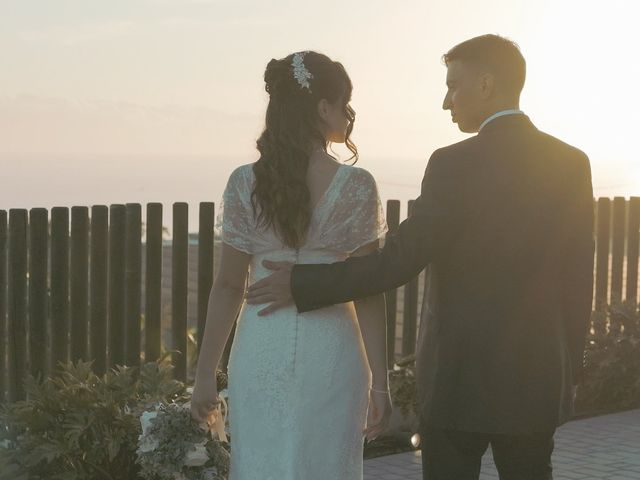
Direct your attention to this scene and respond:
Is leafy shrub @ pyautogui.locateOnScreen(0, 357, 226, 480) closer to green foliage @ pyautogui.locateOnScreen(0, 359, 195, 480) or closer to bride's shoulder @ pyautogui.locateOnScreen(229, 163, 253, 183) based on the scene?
green foliage @ pyautogui.locateOnScreen(0, 359, 195, 480)

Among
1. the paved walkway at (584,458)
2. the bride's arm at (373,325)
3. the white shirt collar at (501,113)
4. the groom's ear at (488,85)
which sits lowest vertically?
the paved walkway at (584,458)

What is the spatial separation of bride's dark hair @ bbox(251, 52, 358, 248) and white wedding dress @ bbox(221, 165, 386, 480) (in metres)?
0.06

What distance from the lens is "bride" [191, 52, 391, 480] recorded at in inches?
156

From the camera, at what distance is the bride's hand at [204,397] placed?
418 centimetres

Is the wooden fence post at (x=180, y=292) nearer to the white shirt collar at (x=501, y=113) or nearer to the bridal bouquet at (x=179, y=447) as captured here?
the bridal bouquet at (x=179, y=447)

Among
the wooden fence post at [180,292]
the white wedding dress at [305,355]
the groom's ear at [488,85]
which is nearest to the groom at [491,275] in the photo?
the groom's ear at [488,85]

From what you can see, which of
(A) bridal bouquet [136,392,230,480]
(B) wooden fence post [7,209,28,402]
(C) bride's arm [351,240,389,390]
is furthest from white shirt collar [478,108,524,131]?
(B) wooden fence post [7,209,28,402]

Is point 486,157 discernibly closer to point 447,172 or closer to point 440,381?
point 447,172

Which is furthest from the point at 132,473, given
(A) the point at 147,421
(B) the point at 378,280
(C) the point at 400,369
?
(C) the point at 400,369

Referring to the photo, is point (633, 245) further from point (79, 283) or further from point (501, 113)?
point (501, 113)

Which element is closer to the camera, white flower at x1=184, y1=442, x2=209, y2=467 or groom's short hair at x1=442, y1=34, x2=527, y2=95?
groom's short hair at x1=442, y1=34, x2=527, y2=95

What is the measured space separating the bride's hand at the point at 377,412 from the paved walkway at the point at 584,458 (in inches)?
118

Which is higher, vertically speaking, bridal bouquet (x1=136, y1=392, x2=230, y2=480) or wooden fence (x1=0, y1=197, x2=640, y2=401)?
wooden fence (x1=0, y1=197, x2=640, y2=401)

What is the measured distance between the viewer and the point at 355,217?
4.02 metres
